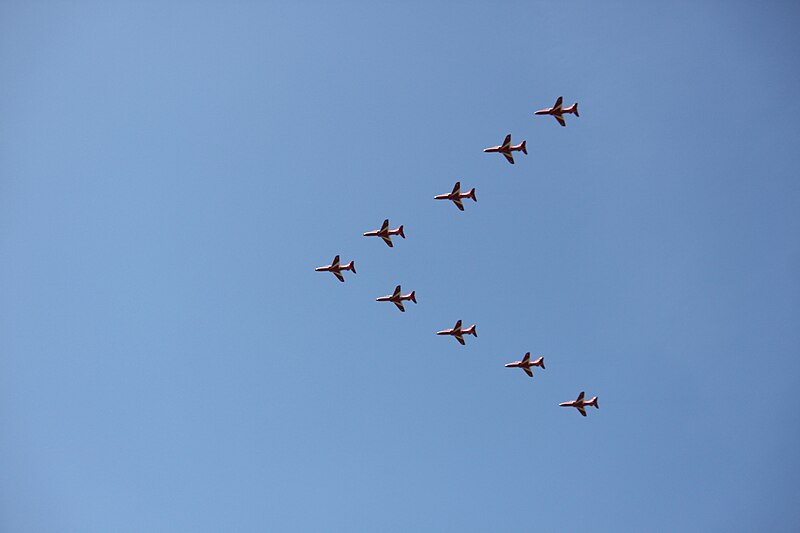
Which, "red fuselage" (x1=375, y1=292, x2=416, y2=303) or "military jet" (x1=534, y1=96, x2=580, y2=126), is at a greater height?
"military jet" (x1=534, y1=96, x2=580, y2=126)

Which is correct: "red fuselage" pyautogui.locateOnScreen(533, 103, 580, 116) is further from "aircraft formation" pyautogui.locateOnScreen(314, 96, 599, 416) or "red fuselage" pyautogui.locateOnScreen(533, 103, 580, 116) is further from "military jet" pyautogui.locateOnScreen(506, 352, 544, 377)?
"military jet" pyautogui.locateOnScreen(506, 352, 544, 377)

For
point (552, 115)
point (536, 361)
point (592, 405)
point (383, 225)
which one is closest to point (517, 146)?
point (552, 115)

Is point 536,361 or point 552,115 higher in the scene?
point 552,115

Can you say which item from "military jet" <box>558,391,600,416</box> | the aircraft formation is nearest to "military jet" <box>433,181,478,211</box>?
the aircraft formation

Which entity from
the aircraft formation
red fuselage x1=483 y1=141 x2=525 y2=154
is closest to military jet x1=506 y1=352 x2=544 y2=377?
the aircraft formation

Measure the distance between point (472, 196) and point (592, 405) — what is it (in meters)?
44.9

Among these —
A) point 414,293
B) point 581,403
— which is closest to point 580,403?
point 581,403

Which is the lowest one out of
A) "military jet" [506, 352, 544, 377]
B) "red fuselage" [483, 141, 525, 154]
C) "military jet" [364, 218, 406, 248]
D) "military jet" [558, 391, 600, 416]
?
"military jet" [558, 391, 600, 416]

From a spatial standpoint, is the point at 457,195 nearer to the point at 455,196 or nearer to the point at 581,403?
the point at 455,196

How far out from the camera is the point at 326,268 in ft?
481

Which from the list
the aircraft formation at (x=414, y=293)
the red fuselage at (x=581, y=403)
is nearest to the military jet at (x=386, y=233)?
the aircraft formation at (x=414, y=293)

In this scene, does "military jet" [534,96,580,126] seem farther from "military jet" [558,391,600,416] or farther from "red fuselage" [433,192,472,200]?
"military jet" [558,391,600,416]

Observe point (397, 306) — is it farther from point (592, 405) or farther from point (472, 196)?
point (592, 405)

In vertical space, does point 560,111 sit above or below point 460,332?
above
